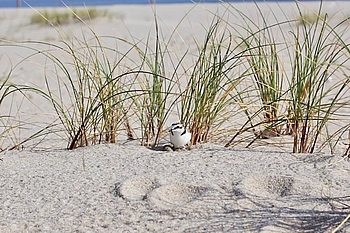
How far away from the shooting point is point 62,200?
214 centimetres

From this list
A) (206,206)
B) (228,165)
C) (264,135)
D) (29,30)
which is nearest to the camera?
(206,206)

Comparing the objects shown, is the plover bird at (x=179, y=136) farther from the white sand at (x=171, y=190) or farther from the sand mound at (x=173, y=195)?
the sand mound at (x=173, y=195)

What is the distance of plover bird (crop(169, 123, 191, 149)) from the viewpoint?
2596 millimetres

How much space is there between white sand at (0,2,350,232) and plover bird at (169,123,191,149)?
1.8 inches

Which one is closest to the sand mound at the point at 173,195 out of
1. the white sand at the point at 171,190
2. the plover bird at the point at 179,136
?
the white sand at the point at 171,190

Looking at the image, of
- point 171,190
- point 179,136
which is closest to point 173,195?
point 171,190

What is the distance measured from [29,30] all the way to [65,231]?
8.66m

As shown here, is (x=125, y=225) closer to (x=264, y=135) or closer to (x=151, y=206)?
(x=151, y=206)

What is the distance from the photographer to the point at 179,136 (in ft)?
8.54

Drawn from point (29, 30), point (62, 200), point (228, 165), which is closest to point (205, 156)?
point (228, 165)

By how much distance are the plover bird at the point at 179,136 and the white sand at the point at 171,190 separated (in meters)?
0.05

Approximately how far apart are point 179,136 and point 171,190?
0.46 metres

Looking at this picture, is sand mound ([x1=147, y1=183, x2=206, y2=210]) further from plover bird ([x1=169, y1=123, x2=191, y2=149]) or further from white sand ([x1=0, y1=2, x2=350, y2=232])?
plover bird ([x1=169, y1=123, x2=191, y2=149])

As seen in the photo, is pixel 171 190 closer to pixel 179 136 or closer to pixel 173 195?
pixel 173 195
